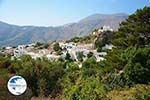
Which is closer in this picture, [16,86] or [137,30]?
[16,86]

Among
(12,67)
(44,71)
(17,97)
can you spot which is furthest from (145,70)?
(17,97)

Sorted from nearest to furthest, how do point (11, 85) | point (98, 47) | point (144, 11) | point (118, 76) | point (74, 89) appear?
point (11, 85) < point (74, 89) < point (118, 76) < point (144, 11) < point (98, 47)

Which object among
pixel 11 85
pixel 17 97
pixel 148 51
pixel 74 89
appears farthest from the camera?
pixel 148 51

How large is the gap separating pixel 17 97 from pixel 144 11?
67.7 feet

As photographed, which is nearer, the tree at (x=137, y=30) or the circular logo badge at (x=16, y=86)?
the circular logo badge at (x=16, y=86)

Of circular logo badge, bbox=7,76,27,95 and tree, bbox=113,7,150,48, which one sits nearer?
circular logo badge, bbox=7,76,27,95

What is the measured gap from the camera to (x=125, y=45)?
32.3 meters

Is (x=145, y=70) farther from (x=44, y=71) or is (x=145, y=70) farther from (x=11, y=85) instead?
(x=11, y=85)

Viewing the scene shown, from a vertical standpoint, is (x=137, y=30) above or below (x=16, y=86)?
below

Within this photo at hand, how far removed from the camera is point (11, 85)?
8.58 m

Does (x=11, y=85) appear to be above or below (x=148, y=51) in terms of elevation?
above

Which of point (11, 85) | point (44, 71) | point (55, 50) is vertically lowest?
point (55, 50)

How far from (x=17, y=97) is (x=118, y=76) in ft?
32.1

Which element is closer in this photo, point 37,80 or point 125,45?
point 37,80
